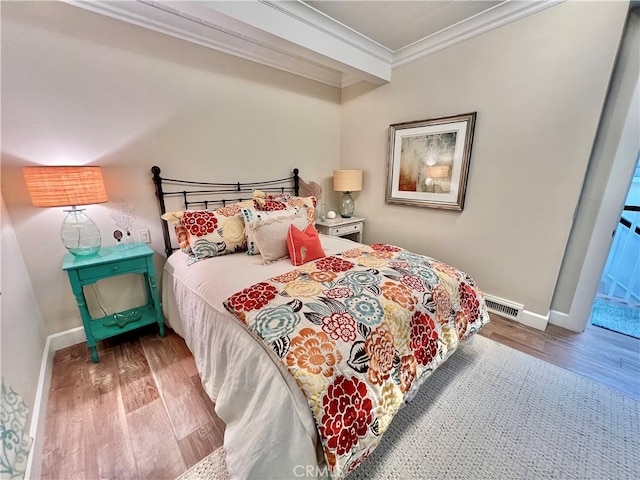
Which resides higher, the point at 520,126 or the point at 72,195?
the point at 520,126

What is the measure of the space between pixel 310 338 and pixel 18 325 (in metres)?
1.71

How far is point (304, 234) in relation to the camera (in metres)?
1.94

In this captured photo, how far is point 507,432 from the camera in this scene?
1.35 m

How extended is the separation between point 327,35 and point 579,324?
332 centimetres

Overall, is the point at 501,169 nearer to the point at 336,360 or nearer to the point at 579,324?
the point at 579,324

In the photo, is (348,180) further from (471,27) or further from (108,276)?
(108,276)

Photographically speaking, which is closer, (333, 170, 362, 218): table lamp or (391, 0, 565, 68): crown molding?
(391, 0, 565, 68): crown molding

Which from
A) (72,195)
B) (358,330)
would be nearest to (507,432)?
(358,330)

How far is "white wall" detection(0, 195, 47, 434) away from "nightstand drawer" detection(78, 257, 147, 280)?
1.02ft

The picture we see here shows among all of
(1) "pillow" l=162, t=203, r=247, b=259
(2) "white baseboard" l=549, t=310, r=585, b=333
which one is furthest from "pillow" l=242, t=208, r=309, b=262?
(2) "white baseboard" l=549, t=310, r=585, b=333

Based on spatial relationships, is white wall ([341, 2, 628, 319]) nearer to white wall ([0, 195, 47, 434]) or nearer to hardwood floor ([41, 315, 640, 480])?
hardwood floor ([41, 315, 640, 480])

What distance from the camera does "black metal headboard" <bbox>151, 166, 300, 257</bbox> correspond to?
7.38 ft

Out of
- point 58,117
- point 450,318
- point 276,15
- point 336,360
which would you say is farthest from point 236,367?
point 276,15

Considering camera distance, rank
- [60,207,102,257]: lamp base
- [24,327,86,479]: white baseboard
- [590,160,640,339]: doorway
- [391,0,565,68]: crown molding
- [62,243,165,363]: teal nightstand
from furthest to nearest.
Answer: [590,160,640,339]: doorway, [391,0,565,68]: crown molding, [60,207,102,257]: lamp base, [62,243,165,363]: teal nightstand, [24,327,86,479]: white baseboard
